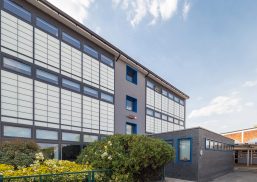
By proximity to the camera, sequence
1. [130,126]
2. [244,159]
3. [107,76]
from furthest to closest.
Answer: [244,159] < [130,126] < [107,76]

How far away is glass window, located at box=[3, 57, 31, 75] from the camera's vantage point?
14.9 m

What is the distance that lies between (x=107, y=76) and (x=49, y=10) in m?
9.40

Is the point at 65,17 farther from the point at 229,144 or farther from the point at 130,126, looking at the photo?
the point at 229,144

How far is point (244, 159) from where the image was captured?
119 ft

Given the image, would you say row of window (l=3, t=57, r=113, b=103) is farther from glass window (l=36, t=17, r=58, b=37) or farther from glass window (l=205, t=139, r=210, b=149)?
glass window (l=205, t=139, r=210, b=149)

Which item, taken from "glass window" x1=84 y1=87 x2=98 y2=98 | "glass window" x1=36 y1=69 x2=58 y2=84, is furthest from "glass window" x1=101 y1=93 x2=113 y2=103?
"glass window" x1=36 y1=69 x2=58 y2=84

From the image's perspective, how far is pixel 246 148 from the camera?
34.3 m

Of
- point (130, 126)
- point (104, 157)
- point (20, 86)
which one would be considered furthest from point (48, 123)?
point (130, 126)

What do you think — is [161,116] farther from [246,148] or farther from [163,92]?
[246,148]

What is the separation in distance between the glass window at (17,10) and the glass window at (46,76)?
12.8ft

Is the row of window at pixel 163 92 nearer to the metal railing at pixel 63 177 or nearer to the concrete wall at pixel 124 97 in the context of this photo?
the concrete wall at pixel 124 97

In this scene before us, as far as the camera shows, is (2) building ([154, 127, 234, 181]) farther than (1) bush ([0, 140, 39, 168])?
Yes

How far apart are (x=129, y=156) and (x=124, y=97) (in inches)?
687

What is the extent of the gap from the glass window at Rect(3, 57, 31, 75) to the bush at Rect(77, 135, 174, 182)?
8.17 m
